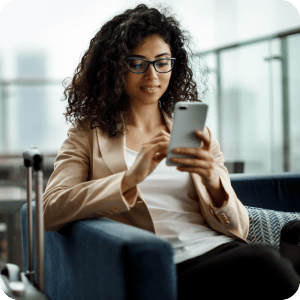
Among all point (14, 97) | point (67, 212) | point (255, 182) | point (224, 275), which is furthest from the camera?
point (14, 97)

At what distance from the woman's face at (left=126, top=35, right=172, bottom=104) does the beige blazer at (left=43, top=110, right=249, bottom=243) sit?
6.8 inches

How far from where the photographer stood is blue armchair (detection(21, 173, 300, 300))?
41.6 inches

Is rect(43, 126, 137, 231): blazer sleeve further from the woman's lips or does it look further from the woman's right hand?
the woman's lips

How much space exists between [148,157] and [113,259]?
0.32 meters

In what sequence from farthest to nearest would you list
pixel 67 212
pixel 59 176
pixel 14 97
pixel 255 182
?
pixel 14 97
pixel 255 182
pixel 59 176
pixel 67 212

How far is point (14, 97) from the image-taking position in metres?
3.44

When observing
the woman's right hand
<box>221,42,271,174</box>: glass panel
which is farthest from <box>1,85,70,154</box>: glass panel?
the woman's right hand

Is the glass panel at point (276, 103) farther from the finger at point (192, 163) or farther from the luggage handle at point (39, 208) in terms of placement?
the luggage handle at point (39, 208)

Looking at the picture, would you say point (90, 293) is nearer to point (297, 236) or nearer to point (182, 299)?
point (182, 299)

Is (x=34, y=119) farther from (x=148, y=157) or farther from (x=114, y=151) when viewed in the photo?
(x=148, y=157)

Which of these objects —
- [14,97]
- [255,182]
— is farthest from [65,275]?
[14,97]

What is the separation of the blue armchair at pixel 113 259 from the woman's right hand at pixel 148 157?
0.51 feet

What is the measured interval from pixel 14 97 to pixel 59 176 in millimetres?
2176

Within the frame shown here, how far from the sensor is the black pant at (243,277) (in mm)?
1188
